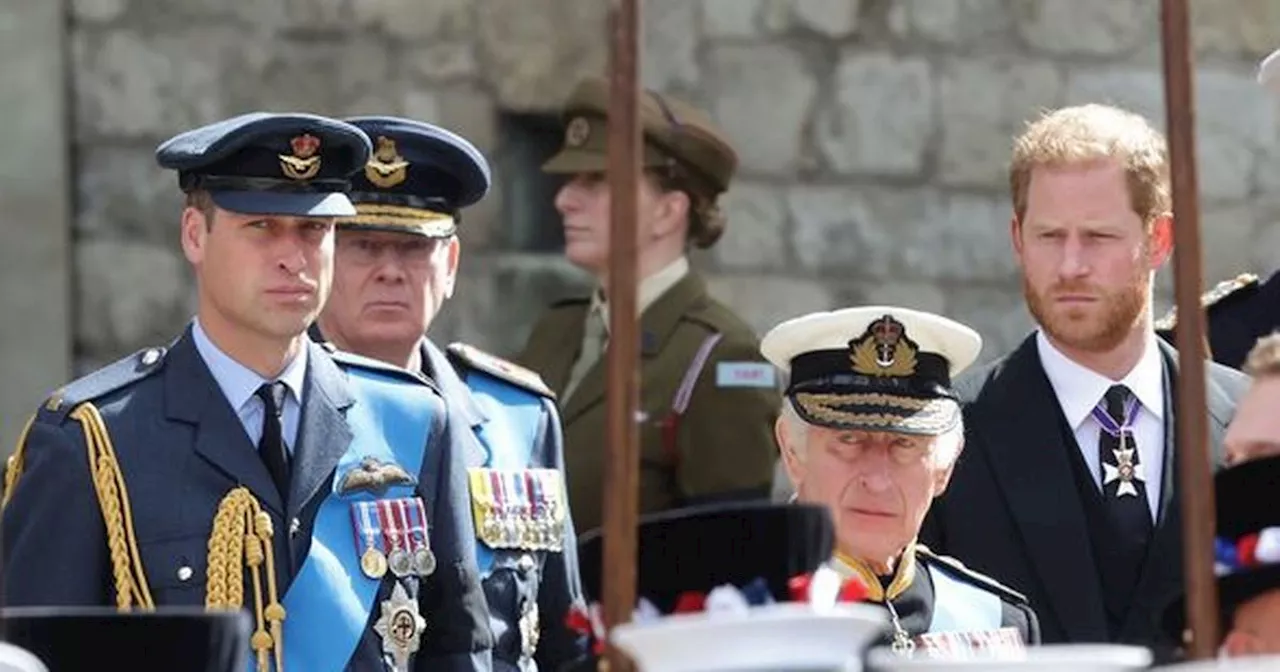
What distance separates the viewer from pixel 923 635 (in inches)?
217

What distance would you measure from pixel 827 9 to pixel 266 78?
130 cm

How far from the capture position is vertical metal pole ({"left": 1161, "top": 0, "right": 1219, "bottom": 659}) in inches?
176

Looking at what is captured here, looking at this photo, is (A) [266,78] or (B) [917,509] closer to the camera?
(B) [917,509]

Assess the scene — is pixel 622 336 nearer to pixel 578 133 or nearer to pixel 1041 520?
pixel 1041 520

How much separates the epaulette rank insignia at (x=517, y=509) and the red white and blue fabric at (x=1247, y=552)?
5.27 ft

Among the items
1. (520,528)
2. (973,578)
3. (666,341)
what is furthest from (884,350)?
(666,341)

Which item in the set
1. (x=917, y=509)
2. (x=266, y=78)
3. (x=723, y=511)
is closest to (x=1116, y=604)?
(x=917, y=509)

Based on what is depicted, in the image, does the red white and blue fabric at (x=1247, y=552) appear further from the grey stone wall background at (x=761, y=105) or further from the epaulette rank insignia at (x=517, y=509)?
the grey stone wall background at (x=761, y=105)

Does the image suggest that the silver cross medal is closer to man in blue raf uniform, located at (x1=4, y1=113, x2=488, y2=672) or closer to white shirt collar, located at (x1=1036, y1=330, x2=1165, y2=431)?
white shirt collar, located at (x1=1036, y1=330, x2=1165, y2=431)

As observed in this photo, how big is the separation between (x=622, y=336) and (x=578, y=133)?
3.46 meters

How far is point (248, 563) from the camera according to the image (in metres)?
5.46

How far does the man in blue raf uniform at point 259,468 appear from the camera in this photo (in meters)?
5.42

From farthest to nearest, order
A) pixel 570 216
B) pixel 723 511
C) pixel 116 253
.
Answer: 1. pixel 116 253
2. pixel 570 216
3. pixel 723 511

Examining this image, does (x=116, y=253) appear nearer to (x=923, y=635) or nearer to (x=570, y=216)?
(x=570, y=216)
